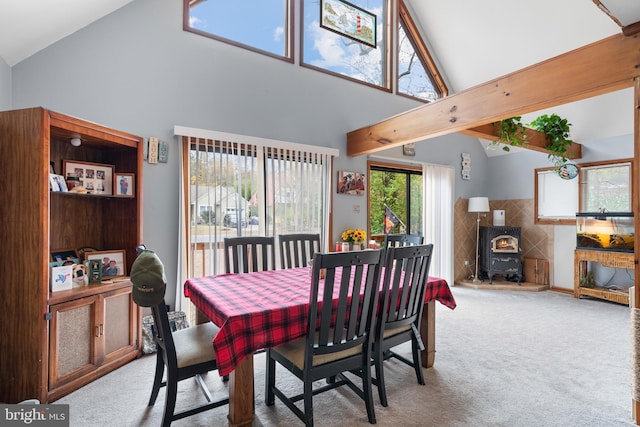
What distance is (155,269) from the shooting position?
1430 millimetres

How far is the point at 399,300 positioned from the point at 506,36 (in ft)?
14.8

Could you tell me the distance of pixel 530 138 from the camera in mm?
4320

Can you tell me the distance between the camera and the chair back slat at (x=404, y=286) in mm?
1980

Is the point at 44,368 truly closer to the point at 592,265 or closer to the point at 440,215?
the point at 440,215

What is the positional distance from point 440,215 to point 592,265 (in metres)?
2.32

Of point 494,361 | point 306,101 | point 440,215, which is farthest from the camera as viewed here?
point 440,215

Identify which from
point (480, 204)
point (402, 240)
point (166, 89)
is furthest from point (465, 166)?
point (166, 89)

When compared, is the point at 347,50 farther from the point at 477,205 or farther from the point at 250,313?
the point at 250,313

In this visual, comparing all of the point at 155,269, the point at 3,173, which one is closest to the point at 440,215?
the point at 155,269

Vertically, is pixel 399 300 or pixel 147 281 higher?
pixel 147 281

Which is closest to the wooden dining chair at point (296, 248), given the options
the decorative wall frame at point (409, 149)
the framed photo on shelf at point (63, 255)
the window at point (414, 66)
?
the framed photo on shelf at point (63, 255)

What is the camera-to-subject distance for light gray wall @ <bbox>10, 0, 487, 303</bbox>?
2746 mm

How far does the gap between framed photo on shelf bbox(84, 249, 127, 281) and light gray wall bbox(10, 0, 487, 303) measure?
15.2 inches

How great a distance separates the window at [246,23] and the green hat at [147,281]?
9.43ft
